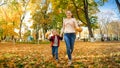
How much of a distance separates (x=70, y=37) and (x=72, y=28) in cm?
35

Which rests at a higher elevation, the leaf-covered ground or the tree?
the tree

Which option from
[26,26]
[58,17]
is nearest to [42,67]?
[58,17]

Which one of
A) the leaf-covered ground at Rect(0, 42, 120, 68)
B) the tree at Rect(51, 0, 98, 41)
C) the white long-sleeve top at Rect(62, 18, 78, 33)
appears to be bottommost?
the leaf-covered ground at Rect(0, 42, 120, 68)

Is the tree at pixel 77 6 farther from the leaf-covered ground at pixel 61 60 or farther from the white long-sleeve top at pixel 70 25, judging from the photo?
the white long-sleeve top at pixel 70 25

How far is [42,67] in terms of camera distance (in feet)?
32.5

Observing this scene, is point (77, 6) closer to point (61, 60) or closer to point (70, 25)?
point (61, 60)

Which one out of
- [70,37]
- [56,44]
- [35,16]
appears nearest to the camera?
[70,37]

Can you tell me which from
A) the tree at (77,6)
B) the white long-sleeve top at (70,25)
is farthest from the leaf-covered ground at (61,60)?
the tree at (77,6)

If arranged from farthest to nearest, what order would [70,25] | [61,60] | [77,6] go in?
1. [77,6]
2. [61,60]
3. [70,25]

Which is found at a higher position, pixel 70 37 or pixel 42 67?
pixel 70 37

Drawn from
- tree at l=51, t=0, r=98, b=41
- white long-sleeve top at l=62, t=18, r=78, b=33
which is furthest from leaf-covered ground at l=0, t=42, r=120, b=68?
tree at l=51, t=0, r=98, b=41

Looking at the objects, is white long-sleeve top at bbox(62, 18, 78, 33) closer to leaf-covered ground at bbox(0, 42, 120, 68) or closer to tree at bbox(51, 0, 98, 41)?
leaf-covered ground at bbox(0, 42, 120, 68)

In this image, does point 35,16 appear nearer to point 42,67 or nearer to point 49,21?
point 49,21

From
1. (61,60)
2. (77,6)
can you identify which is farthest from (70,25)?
(77,6)
